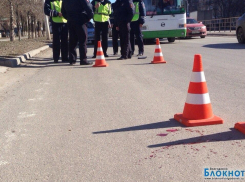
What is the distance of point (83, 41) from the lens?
10.4 meters

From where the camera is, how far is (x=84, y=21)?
10.1 meters

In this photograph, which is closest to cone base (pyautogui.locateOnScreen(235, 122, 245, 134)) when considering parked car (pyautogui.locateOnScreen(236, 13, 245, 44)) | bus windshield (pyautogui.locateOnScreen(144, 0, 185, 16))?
parked car (pyautogui.locateOnScreen(236, 13, 245, 44))

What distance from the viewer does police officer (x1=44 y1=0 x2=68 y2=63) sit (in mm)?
10914

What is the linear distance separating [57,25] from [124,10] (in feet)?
7.01

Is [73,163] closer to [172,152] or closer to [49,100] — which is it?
[172,152]

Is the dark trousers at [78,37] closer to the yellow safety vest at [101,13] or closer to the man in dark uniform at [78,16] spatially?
the man in dark uniform at [78,16]

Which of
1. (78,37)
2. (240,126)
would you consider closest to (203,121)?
(240,126)

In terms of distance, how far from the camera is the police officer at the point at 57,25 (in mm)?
10914

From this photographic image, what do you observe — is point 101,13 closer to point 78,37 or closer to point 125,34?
point 125,34

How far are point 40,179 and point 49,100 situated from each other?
3132 millimetres

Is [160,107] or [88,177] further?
[160,107]

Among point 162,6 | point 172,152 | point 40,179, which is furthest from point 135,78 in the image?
point 162,6

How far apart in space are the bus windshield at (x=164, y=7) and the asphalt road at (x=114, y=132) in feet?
36.3

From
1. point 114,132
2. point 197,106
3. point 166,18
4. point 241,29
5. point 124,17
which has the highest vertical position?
point 166,18
